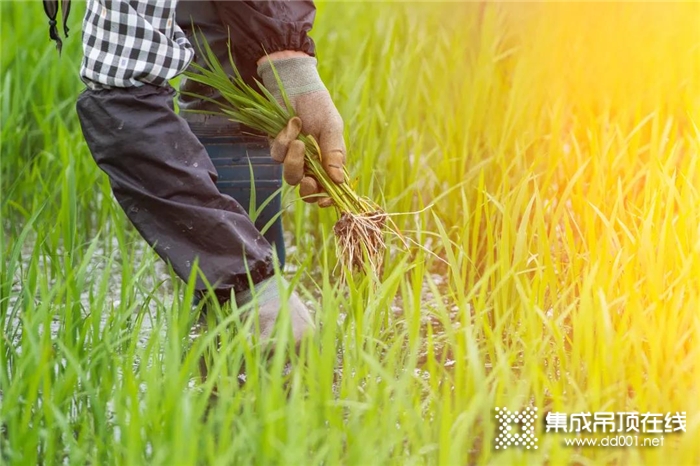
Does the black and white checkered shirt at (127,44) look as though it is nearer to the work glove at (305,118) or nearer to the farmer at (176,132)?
the farmer at (176,132)

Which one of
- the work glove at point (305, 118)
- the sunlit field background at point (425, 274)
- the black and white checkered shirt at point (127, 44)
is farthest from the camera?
the work glove at point (305, 118)

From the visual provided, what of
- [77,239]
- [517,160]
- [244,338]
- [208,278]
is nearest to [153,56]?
[208,278]

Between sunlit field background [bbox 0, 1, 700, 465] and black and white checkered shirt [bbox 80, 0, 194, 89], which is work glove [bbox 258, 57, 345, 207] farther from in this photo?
black and white checkered shirt [bbox 80, 0, 194, 89]

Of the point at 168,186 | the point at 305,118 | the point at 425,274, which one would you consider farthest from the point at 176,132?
the point at 425,274

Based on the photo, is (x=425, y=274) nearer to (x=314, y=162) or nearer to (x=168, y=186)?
(x=314, y=162)

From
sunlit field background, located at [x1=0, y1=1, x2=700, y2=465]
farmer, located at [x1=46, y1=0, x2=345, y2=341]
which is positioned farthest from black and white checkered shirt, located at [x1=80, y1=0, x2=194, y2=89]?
sunlit field background, located at [x1=0, y1=1, x2=700, y2=465]

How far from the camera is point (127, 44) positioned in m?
1.63

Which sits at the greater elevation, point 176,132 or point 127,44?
point 127,44

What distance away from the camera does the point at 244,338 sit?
1.42 metres

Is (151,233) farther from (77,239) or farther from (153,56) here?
(77,239)

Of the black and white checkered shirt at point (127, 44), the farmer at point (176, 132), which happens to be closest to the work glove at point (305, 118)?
the farmer at point (176, 132)

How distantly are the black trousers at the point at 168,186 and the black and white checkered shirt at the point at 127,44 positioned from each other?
0.03 meters

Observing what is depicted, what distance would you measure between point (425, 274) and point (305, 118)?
52cm

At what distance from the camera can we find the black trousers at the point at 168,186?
1679mm
